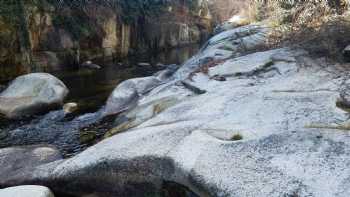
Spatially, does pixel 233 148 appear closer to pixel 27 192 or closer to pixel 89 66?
pixel 27 192

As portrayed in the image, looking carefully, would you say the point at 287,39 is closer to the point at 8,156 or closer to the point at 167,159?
the point at 167,159

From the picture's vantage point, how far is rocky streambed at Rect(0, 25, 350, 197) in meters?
4.67

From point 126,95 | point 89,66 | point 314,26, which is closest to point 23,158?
point 126,95

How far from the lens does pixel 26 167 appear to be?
24.0 feet

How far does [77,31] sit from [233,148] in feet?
73.2

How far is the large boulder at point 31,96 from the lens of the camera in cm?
1241

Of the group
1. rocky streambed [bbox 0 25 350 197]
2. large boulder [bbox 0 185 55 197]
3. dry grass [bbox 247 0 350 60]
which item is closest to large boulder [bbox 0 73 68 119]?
rocky streambed [bbox 0 25 350 197]

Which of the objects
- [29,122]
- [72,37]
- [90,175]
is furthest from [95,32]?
[90,175]

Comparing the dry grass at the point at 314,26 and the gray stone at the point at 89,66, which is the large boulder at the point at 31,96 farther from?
the gray stone at the point at 89,66

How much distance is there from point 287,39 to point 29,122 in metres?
8.38

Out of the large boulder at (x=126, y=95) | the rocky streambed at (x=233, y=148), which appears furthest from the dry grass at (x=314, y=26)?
the large boulder at (x=126, y=95)

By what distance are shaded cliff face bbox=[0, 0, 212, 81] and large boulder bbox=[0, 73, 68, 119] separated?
5.34 m

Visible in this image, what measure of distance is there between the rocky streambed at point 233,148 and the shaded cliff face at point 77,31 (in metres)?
13.0

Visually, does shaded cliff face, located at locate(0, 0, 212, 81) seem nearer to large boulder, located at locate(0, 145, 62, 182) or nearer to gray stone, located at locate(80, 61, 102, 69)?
gray stone, located at locate(80, 61, 102, 69)
